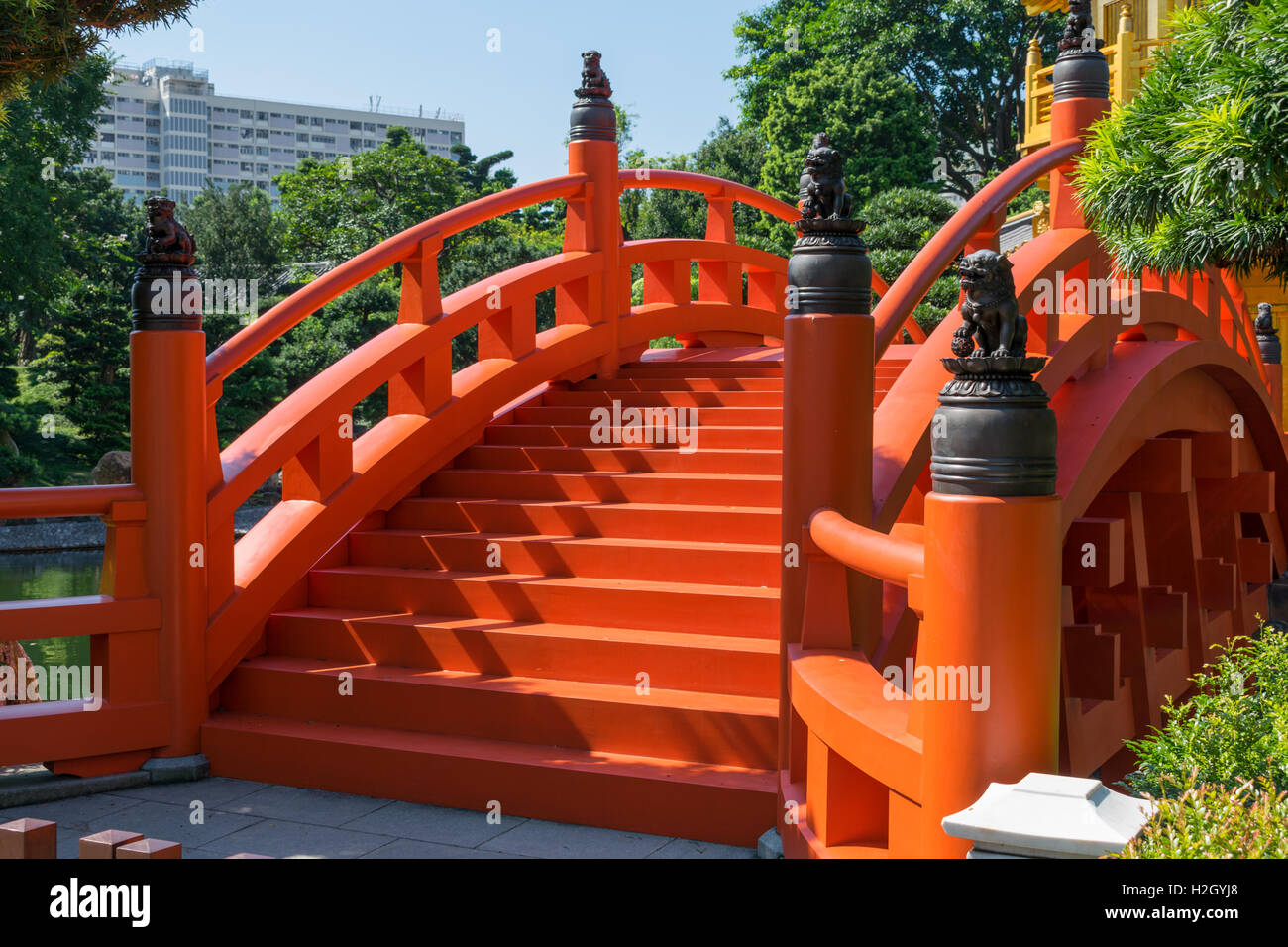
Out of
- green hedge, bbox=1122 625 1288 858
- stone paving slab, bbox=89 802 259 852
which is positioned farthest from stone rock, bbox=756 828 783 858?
stone paving slab, bbox=89 802 259 852

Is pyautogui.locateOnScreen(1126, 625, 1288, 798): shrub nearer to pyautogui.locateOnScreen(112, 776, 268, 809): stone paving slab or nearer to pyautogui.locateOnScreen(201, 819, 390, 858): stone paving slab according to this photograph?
pyautogui.locateOnScreen(201, 819, 390, 858): stone paving slab

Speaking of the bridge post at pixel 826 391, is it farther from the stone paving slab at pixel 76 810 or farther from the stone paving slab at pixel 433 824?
the stone paving slab at pixel 76 810

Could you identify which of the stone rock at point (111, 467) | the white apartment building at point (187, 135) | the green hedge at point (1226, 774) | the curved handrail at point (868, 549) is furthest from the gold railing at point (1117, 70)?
the white apartment building at point (187, 135)

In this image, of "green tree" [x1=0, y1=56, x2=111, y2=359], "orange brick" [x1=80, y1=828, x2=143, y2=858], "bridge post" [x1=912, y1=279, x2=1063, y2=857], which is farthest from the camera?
"green tree" [x1=0, y1=56, x2=111, y2=359]

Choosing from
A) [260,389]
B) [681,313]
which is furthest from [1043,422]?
[260,389]

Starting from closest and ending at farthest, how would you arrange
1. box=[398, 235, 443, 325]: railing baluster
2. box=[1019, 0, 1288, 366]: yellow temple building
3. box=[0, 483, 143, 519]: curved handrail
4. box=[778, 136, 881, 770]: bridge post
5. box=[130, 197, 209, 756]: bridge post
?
box=[778, 136, 881, 770]: bridge post < box=[0, 483, 143, 519]: curved handrail < box=[130, 197, 209, 756]: bridge post < box=[398, 235, 443, 325]: railing baluster < box=[1019, 0, 1288, 366]: yellow temple building

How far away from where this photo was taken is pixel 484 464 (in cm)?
717

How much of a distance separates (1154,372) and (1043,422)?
17.2 feet

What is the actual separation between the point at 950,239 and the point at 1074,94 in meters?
1.86

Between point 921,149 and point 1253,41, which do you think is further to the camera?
point 921,149

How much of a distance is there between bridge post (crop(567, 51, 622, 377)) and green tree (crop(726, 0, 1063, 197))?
26.3 m

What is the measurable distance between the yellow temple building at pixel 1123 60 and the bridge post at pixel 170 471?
11.7 metres

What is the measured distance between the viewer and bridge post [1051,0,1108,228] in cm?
669
